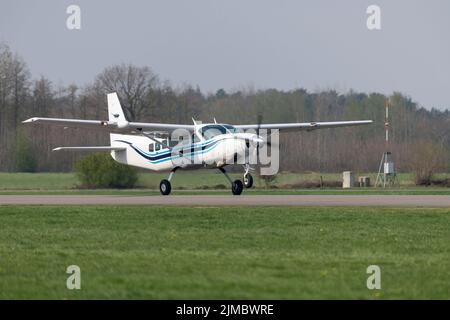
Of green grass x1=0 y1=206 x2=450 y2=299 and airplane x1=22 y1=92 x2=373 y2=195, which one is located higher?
airplane x1=22 y1=92 x2=373 y2=195

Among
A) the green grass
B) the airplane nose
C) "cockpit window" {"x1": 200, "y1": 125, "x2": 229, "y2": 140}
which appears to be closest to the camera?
the green grass

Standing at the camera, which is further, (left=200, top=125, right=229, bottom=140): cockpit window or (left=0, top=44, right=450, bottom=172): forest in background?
(left=0, top=44, right=450, bottom=172): forest in background

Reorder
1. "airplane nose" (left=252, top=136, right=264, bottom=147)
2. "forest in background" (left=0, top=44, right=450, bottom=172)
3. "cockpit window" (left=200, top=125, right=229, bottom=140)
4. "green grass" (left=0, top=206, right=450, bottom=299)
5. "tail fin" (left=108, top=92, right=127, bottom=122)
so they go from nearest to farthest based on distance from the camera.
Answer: "green grass" (left=0, top=206, right=450, bottom=299) < "airplane nose" (left=252, top=136, right=264, bottom=147) < "cockpit window" (left=200, top=125, right=229, bottom=140) < "tail fin" (left=108, top=92, right=127, bottom=122) < "forest in background" (left=0, top=44, right=450, bottom=172)

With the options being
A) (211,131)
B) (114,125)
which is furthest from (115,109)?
(211,131)

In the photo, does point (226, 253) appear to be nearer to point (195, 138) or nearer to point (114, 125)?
point (114, 125)

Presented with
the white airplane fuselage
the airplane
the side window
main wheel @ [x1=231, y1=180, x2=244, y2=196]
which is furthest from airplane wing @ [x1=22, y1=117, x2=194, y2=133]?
main wheel @ [x1=231, y1=180, x2=244, y2=196]

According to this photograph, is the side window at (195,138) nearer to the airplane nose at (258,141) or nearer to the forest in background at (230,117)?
the airplane nose at (258,141)

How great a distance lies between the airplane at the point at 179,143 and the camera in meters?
38.8

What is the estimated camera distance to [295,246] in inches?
672

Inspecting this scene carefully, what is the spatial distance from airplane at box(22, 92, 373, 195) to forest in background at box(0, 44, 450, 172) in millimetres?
16802

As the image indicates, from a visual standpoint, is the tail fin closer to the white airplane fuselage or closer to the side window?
the white airplane fuselage

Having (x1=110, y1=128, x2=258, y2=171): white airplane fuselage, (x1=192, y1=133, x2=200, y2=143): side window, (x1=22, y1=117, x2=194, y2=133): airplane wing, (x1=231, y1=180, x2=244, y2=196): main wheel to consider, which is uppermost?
(x1=22, y1=117, x2=194, y2=133): airplane wing

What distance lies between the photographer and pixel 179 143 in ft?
138

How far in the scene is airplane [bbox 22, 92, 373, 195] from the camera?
3875 cm
